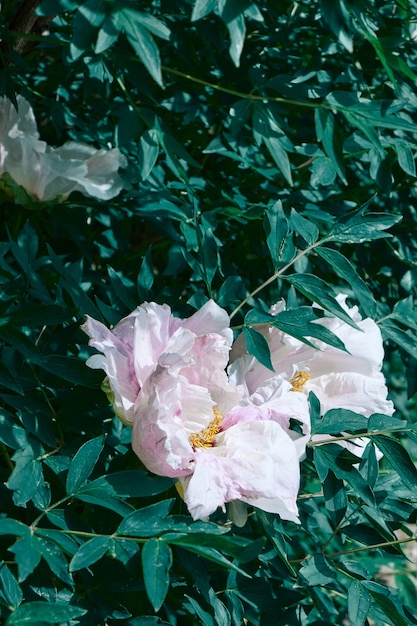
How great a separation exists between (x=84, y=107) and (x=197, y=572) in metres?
0.62

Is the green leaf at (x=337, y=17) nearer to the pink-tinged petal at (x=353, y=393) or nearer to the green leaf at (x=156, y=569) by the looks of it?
the pink-tinged petal at (x=353, y=393)

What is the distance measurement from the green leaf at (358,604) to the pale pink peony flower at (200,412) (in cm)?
9

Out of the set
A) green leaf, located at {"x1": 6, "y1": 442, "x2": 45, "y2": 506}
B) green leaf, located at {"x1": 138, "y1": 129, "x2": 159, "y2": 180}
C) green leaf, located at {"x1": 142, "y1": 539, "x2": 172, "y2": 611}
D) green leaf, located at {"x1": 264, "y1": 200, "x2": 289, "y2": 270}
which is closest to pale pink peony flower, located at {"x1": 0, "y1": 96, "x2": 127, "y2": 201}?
green leaf, located at {"x1": 138, "y1": 129, "x2": 159, "y2": 180}

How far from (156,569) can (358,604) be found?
0.20 metres

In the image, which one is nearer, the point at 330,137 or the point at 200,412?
the point at 200,412

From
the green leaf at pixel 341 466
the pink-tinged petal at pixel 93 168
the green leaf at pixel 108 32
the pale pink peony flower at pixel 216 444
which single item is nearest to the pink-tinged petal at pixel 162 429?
the pale pink peony flower at pixel 216 444

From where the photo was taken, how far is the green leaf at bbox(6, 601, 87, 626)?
1.65 feet

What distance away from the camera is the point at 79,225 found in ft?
2.93

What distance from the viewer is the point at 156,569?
0.52 m

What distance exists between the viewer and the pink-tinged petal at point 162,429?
0.59 m

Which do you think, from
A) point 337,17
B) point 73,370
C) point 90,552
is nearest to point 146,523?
point 90,552

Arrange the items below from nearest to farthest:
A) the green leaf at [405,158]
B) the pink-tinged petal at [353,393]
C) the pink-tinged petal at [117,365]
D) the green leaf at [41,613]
Result: the green leaf at [41,613]
the pink-tinged petal at [117,365]
the pink-tinged petal at [353,393]
the green leaf at [405,158]

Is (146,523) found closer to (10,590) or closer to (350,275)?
(10,590)

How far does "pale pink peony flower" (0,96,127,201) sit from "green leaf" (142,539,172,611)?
42cm
